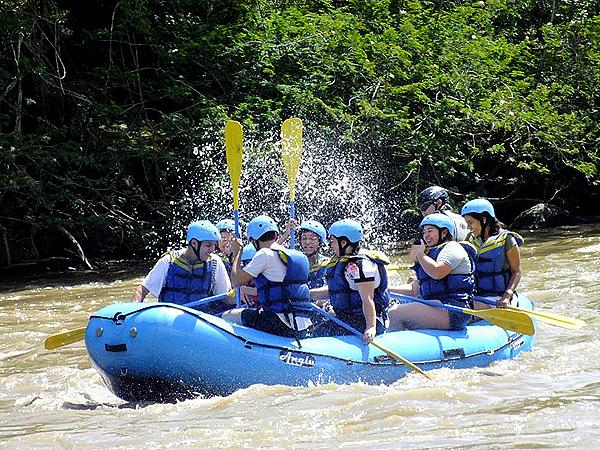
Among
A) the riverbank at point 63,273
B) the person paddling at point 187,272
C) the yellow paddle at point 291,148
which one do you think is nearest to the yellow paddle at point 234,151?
the yellow paddle at point 291,148

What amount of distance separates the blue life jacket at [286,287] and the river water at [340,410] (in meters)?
0.60

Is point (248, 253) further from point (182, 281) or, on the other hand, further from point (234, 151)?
point (234, 151)

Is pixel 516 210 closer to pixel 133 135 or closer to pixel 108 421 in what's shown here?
pixel 133 135

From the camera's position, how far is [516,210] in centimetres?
1772

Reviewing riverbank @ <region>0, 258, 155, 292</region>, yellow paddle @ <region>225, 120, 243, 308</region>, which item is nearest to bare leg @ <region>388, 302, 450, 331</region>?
yellow paddle @ <region>225, 120, 243, 308</region>

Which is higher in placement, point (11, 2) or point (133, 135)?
point (11, 2)

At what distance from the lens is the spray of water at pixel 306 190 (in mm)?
13883

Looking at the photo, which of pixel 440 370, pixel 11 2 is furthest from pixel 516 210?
pixel 440 370

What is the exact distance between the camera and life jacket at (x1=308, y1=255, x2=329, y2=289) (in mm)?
8086

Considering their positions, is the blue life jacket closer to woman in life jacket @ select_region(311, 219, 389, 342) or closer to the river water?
woman in life jacket @ select_region(311, 219, 389, 342)

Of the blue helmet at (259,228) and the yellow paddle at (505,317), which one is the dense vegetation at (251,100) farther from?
the yellow paddle at (505,317)

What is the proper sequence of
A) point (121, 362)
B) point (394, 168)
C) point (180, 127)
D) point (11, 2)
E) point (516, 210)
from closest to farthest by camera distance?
point (121, 362) → point (11, 2) → point (180, 127) → point (394, 168) → point (516, 210)

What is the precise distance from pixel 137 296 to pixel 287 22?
918 centimetres

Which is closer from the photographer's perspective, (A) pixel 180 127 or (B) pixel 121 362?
(B) pixel 121 362
